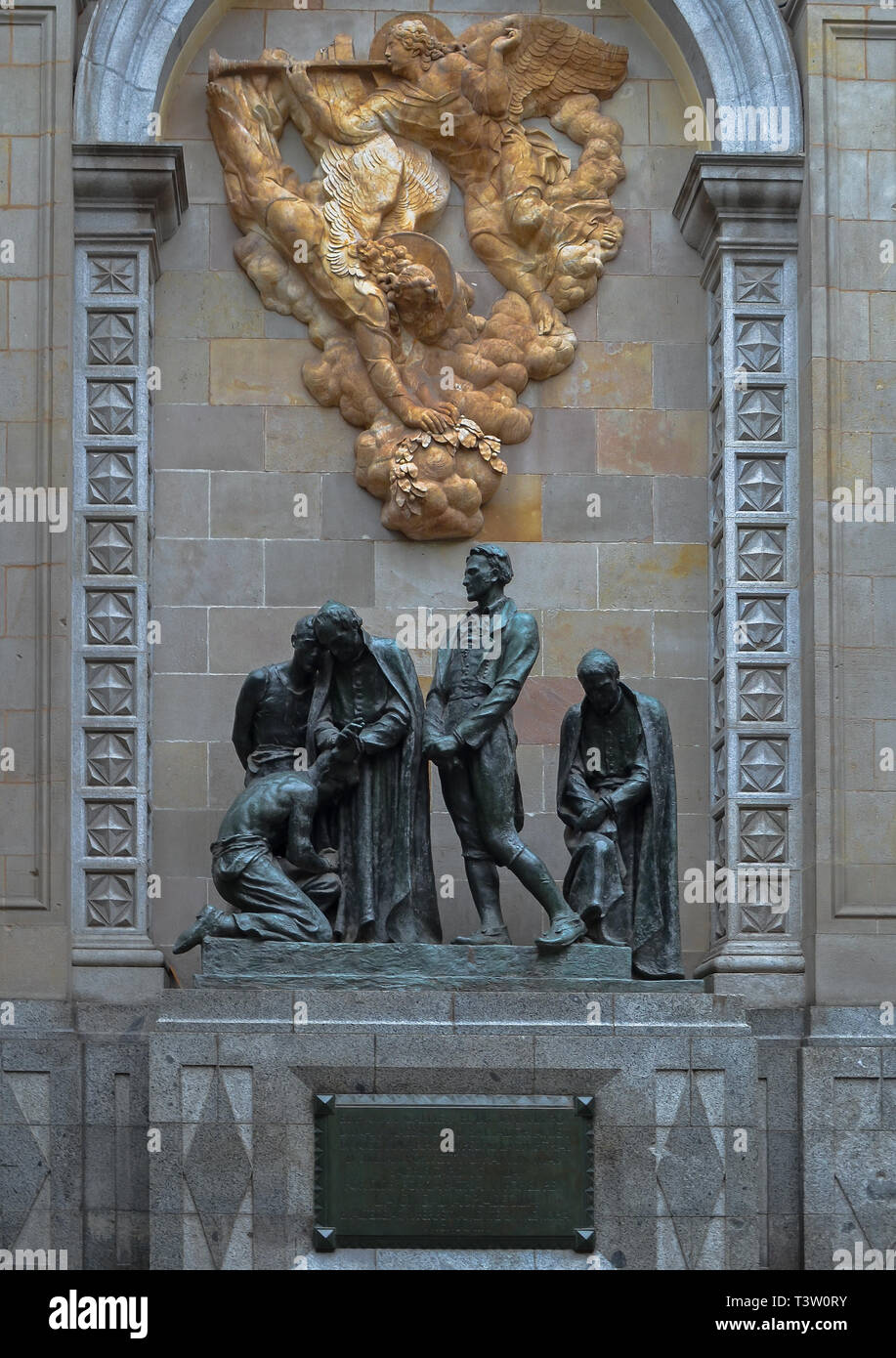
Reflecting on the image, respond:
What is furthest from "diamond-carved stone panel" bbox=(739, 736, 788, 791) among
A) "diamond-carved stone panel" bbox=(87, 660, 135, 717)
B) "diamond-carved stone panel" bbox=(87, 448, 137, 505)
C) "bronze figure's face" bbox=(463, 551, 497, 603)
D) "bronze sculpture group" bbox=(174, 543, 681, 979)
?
"diamond-carved stone panel" bbox=(87, 448, 137, 505)

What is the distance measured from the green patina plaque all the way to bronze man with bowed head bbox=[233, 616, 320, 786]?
243 centimetres

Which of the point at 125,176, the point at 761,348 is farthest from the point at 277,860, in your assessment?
the point at 761,348

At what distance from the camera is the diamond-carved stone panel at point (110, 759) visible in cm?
1872

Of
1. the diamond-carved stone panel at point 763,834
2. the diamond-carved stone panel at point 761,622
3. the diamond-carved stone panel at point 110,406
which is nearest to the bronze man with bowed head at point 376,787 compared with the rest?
the diamond-carved stone panel at point 763,834

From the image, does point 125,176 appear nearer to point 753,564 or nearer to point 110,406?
point 110,406

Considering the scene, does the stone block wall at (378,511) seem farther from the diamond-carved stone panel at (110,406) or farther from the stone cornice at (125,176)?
the stone cornice at (125,176)

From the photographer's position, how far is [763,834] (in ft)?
61.9

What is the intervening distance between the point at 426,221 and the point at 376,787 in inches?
190

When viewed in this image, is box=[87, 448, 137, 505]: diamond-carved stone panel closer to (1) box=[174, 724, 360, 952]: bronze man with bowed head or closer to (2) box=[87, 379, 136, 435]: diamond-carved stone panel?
(2) box=[87, 379, 136, 435]: diamond-carved stone panel

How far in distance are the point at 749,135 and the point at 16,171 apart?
5.26 meters

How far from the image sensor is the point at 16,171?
19.1 meters

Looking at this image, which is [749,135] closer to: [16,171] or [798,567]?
[798,567]
